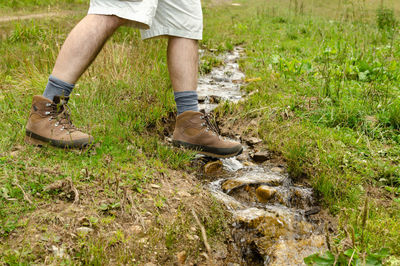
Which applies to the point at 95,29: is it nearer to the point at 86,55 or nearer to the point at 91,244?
the point at 86,55

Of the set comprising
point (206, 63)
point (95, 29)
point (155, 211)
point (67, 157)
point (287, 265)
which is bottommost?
point (287, 265)

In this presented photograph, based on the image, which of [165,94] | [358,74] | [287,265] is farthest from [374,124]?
[165,94]

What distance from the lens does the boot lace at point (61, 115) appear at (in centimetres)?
200

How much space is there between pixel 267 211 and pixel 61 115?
143 centimetres

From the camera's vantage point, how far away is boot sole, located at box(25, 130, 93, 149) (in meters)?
1.98

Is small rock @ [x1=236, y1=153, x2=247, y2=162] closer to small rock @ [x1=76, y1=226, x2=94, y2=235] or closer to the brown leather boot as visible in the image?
the brown leather boot

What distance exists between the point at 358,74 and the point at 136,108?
2551 millimetres

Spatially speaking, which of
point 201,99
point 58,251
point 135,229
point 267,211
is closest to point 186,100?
point 267,211

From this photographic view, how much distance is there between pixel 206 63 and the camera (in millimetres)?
4887

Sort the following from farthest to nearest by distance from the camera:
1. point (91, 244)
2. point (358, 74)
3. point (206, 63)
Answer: point (206, 63) → point (358, 74) → point (91, 244)

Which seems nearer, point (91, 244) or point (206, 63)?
point (91, 244)

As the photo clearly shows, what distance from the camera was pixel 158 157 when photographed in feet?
7.24

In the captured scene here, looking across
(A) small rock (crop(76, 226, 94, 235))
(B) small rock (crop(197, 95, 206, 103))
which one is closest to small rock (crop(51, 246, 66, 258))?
(A) small rock (crop(76, 226, 94, 235))

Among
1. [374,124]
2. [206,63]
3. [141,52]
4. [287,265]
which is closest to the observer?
[287,265]
